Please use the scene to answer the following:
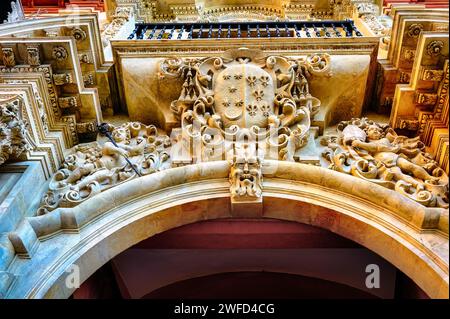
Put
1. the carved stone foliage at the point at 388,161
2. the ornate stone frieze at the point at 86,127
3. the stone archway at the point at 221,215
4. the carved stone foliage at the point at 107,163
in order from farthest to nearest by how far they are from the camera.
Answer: the ornate stone frieze at the point at 86,127, the carved stone foliage at the point at 107,163, the carved stone foliage at the point at 388,161, the stone archway at the point at 221,215

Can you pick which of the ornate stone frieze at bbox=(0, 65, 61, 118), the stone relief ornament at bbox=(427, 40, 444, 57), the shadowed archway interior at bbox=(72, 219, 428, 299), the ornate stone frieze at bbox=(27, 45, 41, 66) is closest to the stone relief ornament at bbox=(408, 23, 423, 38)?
the stone relief ornament at bbox=(427, 40, 444, 57)

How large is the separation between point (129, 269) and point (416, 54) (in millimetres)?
4466

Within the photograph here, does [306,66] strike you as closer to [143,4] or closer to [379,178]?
[379,178]

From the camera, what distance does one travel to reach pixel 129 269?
6.14 meters

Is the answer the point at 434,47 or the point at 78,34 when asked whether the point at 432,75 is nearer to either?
the point at 434,47

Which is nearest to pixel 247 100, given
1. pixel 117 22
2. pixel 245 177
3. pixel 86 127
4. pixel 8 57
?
pixel 245 177

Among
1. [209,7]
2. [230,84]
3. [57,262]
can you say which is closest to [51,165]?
[57,262]

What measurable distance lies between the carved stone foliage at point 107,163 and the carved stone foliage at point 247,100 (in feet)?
1.49

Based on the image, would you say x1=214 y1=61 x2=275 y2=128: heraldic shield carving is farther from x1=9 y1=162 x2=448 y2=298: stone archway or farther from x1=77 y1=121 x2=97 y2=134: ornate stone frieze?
x1=77 y1=121 x2=97 y2=134: ornate stone frieze

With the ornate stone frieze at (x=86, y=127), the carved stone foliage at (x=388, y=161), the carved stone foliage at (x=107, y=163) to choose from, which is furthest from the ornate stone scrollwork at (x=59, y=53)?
the carved stone foliage at (x=388, y=161)

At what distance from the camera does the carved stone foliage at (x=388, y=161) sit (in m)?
4.61

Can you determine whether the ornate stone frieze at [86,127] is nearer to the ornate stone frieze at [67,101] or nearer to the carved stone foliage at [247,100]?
the ornate stone frieze at [67,101]

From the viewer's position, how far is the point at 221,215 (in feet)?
16.1

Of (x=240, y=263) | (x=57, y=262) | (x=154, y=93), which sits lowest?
(x=240, y=263)
